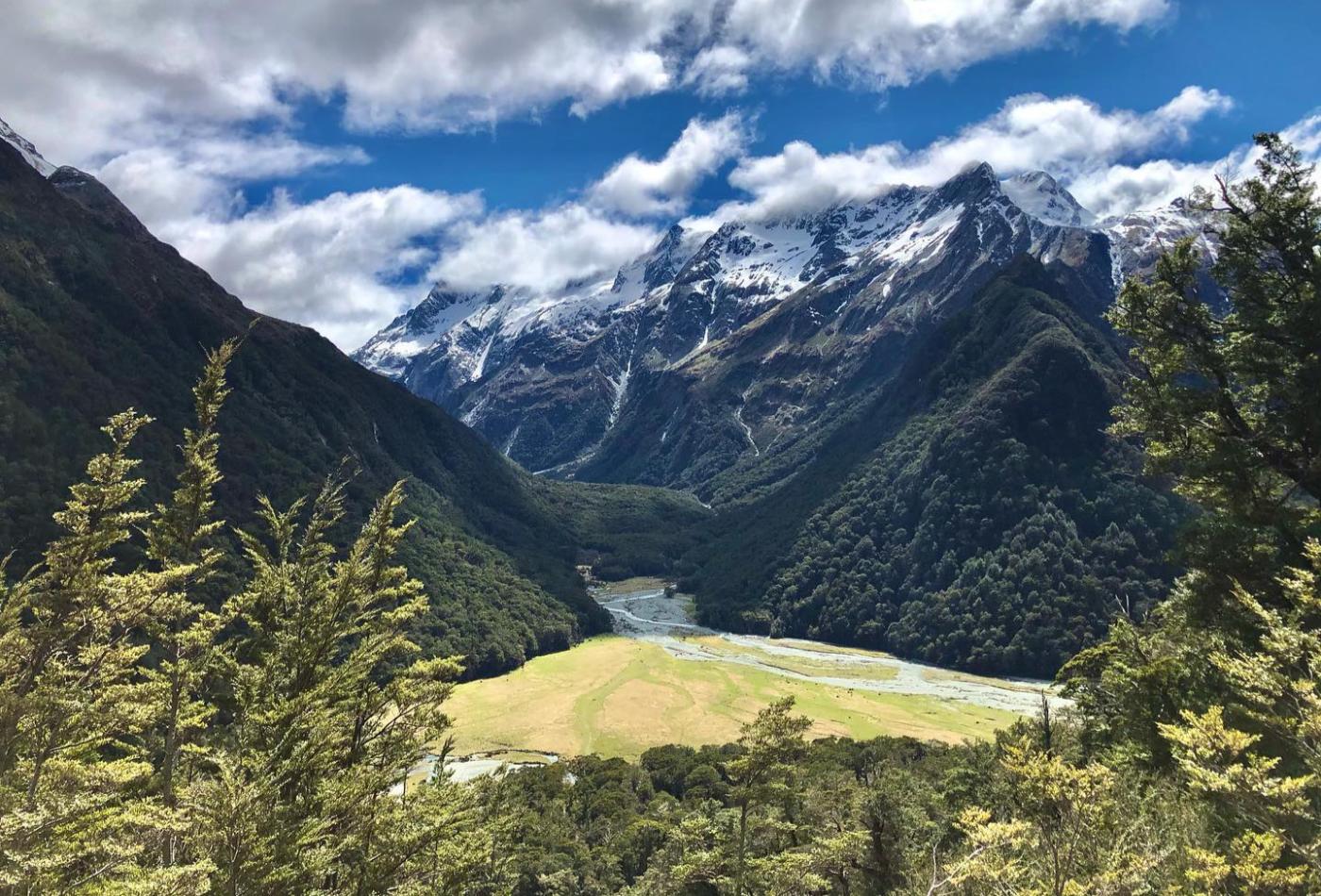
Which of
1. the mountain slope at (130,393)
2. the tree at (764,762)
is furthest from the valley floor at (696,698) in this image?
the tree at (764,762)

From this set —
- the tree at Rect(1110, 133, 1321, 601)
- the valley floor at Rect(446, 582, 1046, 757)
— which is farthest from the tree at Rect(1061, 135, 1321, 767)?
the valley floor at Rect(446, 582, 1046, 757)

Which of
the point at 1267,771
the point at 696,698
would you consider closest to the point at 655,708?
the point at 696,698

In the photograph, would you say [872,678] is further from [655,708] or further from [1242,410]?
[1242,410]

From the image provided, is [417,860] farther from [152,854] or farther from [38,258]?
[38,258]

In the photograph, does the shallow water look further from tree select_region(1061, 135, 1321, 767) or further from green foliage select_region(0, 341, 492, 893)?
green foliage select_region(0, 341, 492, 893)

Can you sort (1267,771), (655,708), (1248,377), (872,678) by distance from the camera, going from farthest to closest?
(872,678) → (655,708) → (1248,377) → (1267,771)

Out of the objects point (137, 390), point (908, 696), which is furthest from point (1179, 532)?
point (137, 390)
